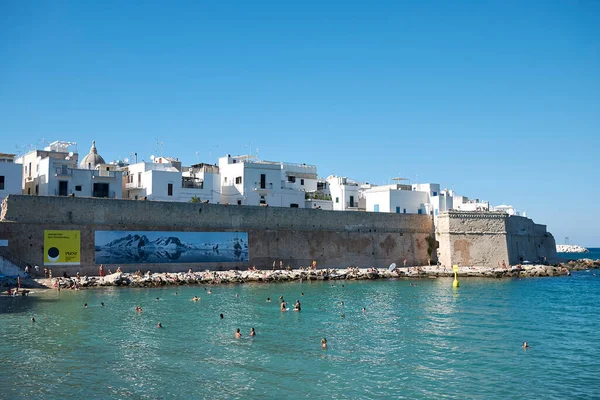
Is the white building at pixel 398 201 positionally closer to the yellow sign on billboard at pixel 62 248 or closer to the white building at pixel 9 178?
the yellow sign on billboard at pixel 62 248

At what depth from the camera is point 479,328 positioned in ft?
79.8

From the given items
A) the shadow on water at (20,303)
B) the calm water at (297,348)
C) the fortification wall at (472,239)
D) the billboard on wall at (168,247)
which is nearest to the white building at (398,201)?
the fortification wall at (472,239)

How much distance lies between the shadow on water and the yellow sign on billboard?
6213 mm

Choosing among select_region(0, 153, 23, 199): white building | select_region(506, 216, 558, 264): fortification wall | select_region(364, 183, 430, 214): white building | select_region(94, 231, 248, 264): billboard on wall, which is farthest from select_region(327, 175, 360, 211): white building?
select_region(0, 153, 23, 199): white building

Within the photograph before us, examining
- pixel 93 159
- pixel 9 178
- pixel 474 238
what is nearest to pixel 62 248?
pixel 9 178

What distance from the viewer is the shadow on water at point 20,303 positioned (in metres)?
26.8

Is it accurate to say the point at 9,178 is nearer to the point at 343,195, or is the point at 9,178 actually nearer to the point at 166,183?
the point at 166,183

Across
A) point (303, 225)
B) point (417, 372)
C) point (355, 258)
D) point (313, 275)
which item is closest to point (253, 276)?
point (313, 275)

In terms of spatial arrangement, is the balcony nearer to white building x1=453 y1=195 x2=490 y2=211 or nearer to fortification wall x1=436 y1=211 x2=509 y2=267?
fortification wall x1=436 y1=211 x2=509 y2=267

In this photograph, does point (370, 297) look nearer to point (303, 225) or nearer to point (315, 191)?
point (303, 225)

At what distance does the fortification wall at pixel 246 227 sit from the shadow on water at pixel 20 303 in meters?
6.35

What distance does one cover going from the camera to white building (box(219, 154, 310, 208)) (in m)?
51.8

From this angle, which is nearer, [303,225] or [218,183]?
[303,225]

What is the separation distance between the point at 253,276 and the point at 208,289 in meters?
5.58
